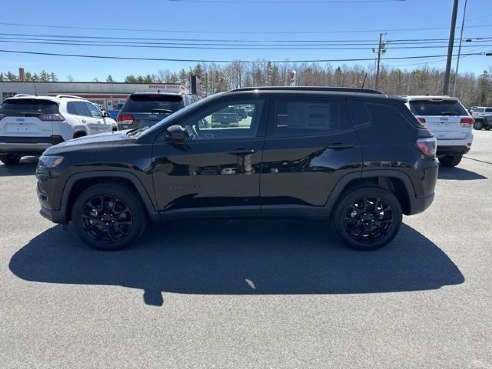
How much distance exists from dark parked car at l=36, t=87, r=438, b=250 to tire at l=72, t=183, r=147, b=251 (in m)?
0.01

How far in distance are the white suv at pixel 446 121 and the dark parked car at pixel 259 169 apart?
578 cm

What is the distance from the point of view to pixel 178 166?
427cm

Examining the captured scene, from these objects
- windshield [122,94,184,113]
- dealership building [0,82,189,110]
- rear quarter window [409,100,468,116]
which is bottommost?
rear quarter window [409,100,468,116]

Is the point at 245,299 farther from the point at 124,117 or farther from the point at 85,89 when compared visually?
the point at 85,89

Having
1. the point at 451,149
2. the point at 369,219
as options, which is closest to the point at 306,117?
the point at 369,219

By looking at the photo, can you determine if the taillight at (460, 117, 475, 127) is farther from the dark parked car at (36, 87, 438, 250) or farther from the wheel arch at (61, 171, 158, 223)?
the wheel arch at (61, 171, 158, 223)

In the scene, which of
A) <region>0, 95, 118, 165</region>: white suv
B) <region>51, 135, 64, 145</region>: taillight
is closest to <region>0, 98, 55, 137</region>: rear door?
<region>0, 95, 118, 165</region>: white suv

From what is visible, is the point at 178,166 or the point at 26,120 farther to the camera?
the point at 26,120

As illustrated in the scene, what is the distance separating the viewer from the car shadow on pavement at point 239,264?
145 inches

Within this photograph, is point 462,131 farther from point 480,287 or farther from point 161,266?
point 161,266

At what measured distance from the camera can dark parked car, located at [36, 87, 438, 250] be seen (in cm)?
427

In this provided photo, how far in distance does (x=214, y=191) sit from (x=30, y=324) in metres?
2.16

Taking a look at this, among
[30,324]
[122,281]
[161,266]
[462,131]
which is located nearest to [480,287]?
[161,266]

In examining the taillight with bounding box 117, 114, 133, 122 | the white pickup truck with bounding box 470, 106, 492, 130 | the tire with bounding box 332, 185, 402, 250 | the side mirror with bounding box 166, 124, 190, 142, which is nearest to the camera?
the side mirror with bounding box 166, 124, 190, 142
